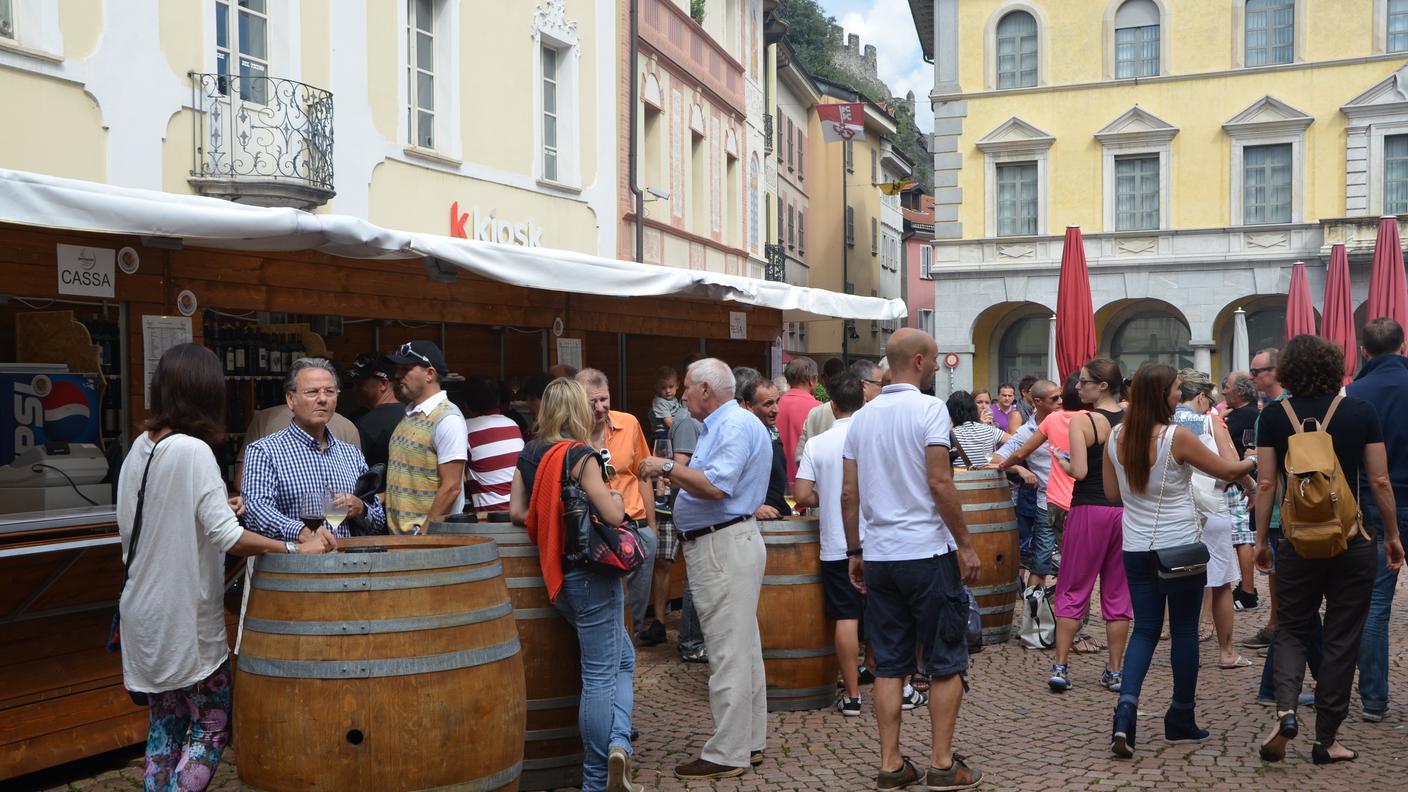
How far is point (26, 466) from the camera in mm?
6922

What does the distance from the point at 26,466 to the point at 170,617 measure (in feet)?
9.72

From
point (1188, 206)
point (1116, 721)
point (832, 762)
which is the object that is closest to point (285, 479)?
point (832, 762)

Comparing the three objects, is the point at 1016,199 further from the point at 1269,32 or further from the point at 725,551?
the point at 725,551

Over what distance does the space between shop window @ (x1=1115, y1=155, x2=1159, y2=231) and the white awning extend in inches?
997

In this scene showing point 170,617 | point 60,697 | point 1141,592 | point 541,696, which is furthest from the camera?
point 1141,592

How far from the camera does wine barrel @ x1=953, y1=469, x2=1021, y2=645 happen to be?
8.67 m

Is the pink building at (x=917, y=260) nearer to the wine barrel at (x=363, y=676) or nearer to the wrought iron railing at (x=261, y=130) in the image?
the wrought iron railing at (x=261, y=130)

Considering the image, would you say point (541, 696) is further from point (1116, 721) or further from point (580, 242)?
point (580, 242)

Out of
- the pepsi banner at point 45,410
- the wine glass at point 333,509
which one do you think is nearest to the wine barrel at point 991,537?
the wine glass at point 333,509

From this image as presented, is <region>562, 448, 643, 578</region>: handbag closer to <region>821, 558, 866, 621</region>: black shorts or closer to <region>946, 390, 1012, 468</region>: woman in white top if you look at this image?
<region>821, 558, 866, 621</region>: black shorts

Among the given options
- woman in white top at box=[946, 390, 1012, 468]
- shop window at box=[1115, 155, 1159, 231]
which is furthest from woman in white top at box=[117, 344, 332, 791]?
shop window at box=[1115, 155, 1159, 231]

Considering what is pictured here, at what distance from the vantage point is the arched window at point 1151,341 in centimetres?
3519

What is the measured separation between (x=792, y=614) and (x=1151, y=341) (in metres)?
30.5

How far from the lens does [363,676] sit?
4.56m
